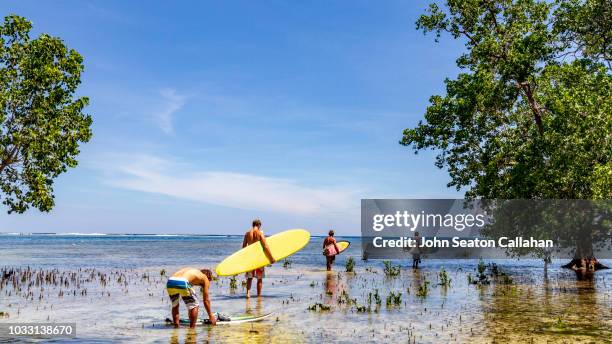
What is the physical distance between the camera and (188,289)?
36.4 ft

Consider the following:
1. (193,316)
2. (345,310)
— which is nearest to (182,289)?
(193,316)

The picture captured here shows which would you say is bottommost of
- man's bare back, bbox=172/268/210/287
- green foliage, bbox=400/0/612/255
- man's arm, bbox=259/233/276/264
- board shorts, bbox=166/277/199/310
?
board shorts, bbox=166/277/199/310

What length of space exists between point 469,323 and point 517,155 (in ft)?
53.6

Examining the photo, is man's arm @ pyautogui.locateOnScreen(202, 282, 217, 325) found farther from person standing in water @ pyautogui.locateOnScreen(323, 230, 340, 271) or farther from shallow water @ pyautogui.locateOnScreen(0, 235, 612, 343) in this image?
person standing in water @ pyautogui.locateOnScreen(323, 230, 340, 271)

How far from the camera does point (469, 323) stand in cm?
1230

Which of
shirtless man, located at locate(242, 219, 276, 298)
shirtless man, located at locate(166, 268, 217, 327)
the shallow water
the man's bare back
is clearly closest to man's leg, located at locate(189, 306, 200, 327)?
shirtless man, located at locate(166, 268, 217, 327)

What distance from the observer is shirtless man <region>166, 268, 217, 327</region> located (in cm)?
1114

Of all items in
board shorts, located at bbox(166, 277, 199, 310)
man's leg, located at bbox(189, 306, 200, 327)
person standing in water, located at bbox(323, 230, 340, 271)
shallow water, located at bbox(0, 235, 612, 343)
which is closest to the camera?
shallow water, located at bbox(0, 235, 612, 343)

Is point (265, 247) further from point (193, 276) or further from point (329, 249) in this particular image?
point (329, 249)

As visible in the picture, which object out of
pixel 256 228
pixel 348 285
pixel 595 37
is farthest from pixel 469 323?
pixel 595 37

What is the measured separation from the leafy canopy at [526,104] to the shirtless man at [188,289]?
→ 52.8ft

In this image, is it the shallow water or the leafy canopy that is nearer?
the shallow water

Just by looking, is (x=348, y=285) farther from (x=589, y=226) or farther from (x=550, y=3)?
(x=550, y=3)

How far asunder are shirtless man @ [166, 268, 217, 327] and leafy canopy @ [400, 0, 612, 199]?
1609 centimetres
